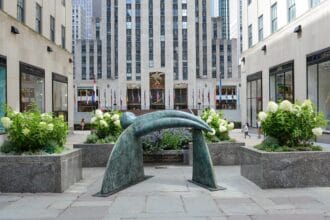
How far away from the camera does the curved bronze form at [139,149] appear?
9789mm

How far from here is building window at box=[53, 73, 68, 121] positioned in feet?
116

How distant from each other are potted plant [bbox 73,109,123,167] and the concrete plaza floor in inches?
168

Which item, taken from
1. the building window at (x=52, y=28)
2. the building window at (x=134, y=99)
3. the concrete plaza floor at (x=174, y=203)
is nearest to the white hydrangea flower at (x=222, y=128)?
the concrete plaza floor at (x=174, y=203)

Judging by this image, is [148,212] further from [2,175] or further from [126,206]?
[2,175]

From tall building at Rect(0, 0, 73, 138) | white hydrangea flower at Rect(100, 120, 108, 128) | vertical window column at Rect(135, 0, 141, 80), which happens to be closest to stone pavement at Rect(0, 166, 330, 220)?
white hydrangea flower at Rect(100, 120, 108, 128)

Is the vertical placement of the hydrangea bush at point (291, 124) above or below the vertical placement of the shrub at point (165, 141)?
above

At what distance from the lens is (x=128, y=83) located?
120 meters

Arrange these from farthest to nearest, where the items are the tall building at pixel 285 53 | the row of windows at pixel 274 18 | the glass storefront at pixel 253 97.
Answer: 1. the glass storefront at pixel 253 97
2. the row of windows at pixel 274 18
3. the tall building at pixel 285 53

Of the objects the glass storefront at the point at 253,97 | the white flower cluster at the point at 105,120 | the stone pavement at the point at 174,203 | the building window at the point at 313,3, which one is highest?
the building window at the point at 313,3

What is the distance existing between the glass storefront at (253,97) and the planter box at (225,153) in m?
21.5

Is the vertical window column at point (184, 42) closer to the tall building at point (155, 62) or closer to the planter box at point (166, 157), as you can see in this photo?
the tall building at point (155, 62)

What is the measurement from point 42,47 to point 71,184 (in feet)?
72.7

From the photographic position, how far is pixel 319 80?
971 inches

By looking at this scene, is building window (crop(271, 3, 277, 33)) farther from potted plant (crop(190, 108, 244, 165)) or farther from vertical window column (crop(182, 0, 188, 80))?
vertical window column (crop(182, 0, 188, 80))
